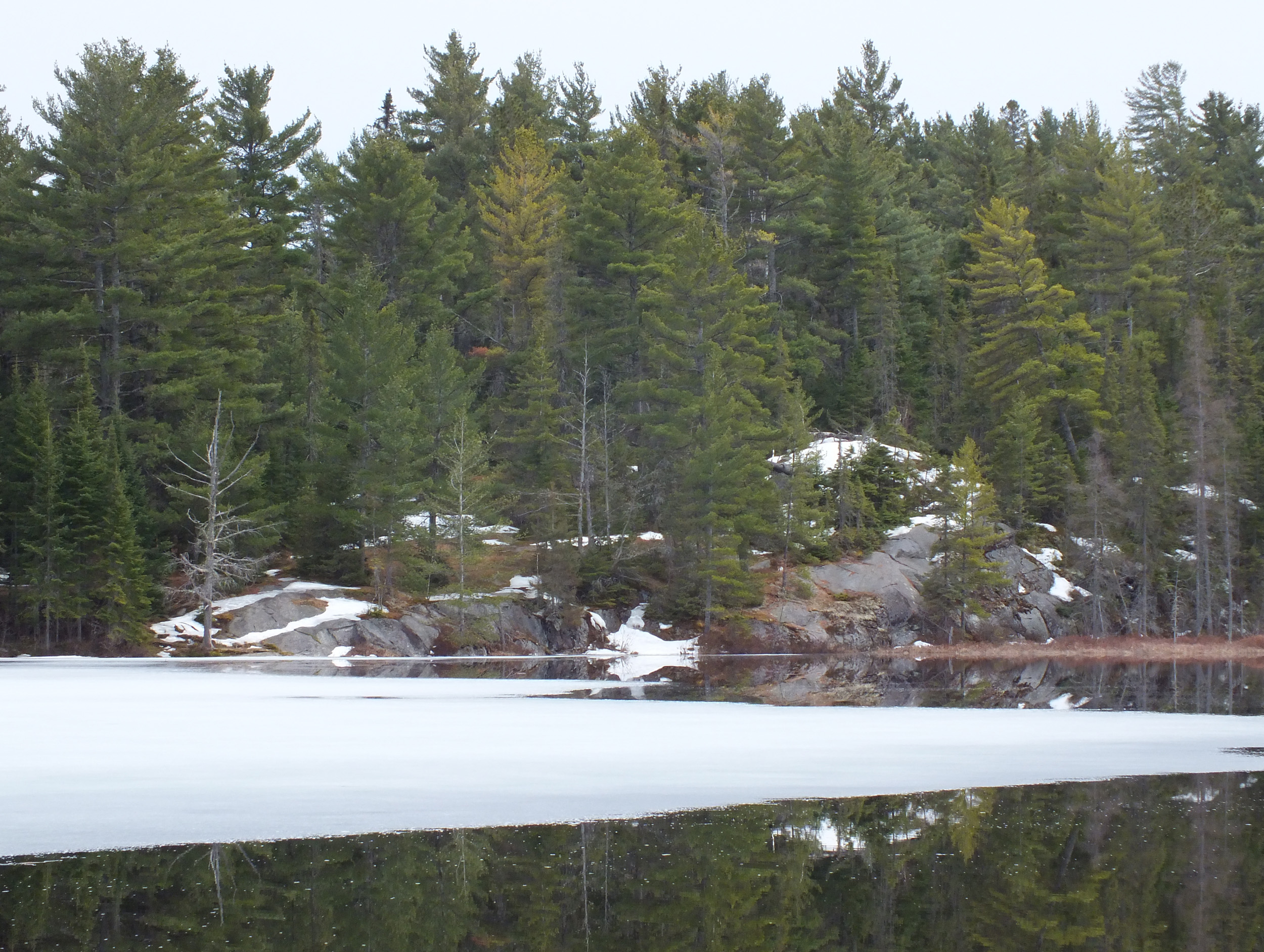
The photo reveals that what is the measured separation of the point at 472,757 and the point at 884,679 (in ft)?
64.9

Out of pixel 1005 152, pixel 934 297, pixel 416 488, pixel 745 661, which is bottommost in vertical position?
pixel 745 661

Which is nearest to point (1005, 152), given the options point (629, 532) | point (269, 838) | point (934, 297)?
point (934, 297)

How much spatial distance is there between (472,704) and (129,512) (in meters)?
22.6

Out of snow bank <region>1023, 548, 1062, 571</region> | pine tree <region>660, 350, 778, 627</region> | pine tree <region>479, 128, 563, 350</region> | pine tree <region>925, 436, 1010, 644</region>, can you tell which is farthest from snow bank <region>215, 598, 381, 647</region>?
snow bank <region>1023, 548, 1062, 571</region>

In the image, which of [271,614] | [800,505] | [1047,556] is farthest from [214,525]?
[1047,556]

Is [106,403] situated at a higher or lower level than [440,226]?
lower

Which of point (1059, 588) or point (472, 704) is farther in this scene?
point (1059, 588)

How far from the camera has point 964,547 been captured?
4800 centimetres

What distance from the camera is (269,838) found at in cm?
857

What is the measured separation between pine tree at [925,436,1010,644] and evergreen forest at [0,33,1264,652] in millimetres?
247

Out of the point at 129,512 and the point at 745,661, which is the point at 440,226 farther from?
the point at 745,661

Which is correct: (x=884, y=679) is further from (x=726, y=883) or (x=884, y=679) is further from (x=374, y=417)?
(x=726, y=883)

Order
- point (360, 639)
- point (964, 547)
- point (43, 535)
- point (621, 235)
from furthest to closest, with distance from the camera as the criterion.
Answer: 1. point (621, 235)
2. point (964, 547)
3. point (360, 639)
4. point (43, 535)

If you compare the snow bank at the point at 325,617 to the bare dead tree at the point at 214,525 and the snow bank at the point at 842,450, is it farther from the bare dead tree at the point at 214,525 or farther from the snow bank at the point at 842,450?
the snow bank at the point at 842,450
